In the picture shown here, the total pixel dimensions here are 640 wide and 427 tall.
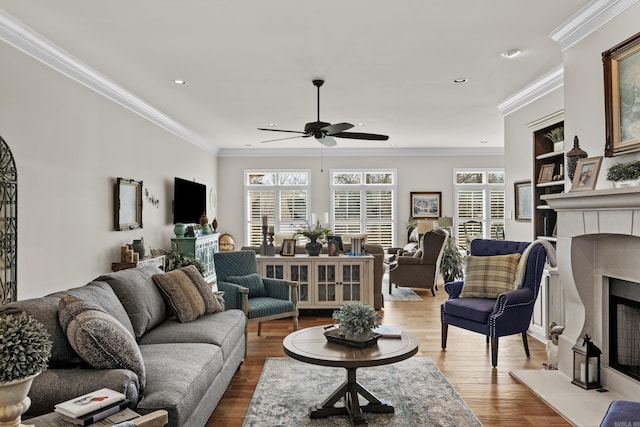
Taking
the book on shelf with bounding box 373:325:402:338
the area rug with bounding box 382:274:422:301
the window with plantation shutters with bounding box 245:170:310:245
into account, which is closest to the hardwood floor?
the book on shelf with bounding box 373:325:402:338

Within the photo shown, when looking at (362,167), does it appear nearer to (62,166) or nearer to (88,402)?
(62,166)

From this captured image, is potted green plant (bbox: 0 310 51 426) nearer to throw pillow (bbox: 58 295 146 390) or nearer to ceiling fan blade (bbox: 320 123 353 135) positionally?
throw pillow (bbox: 58 295 146 390)

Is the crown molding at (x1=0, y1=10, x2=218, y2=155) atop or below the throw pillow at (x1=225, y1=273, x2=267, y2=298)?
atop

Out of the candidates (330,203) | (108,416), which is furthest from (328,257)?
(330,203)

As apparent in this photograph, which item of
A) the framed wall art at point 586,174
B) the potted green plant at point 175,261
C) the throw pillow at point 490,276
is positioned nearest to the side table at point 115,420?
the framed wall art at point 586,174

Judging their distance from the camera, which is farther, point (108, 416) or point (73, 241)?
point (73, 241)

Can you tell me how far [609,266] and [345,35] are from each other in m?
2.58

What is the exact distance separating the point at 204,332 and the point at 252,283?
65.1 inches

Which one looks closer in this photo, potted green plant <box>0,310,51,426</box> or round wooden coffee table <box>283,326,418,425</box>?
potted green plant <box>0,310,51,426</box>

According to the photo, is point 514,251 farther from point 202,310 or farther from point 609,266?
point 202,310

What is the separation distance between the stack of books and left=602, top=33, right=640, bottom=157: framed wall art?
315cm

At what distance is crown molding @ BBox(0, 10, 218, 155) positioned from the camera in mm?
3594

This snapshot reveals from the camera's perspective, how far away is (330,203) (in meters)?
10.8

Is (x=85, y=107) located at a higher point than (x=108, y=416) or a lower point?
higher
